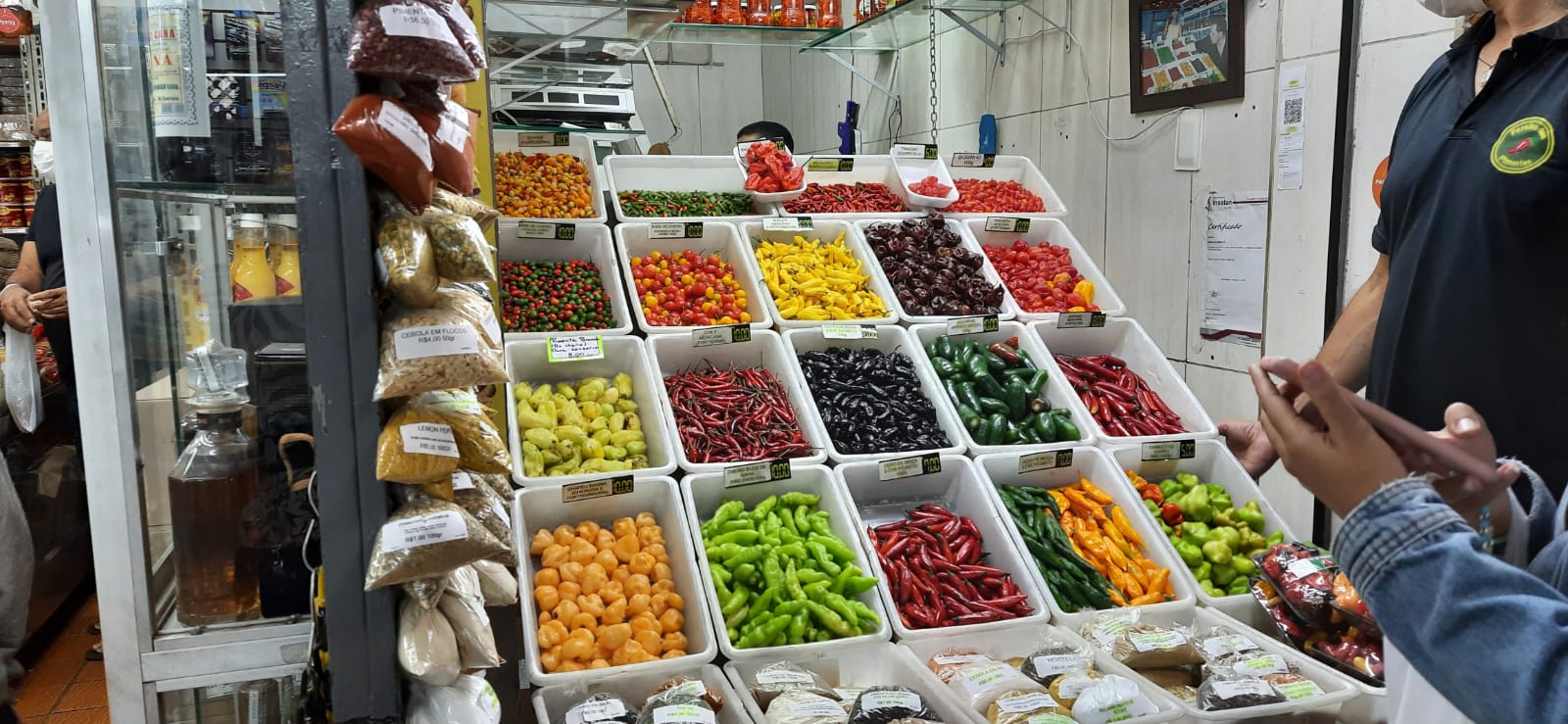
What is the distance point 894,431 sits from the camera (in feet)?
9.96

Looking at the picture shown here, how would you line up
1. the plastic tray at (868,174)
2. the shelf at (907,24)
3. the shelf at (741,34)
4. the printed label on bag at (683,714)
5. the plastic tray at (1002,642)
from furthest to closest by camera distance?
1. the shelf at (741,34)
2. the shelf at (907,24)
3. the plastic tray at (868,174)
4. the plastic tray at (1002,642)
5. the printed label on bag at (683,714)

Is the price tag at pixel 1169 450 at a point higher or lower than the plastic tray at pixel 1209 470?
higher

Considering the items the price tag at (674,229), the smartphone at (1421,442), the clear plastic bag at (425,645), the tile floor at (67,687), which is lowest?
the tile floor at (67,687)

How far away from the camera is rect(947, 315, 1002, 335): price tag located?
344 cm

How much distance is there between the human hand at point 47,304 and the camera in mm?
3818

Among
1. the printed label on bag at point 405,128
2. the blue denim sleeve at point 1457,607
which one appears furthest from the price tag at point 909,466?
the blue denim sleeve at point 1457,607

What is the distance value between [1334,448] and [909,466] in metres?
1.87

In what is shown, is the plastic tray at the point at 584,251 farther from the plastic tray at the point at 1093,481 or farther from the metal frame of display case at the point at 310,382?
the metal frame of display case at the point at 310,382

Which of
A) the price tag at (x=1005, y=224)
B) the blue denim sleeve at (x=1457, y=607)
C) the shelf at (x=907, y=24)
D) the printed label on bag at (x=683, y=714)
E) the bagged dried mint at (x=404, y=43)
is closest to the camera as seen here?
the blue denim sleeve at (x=1457, y=607)

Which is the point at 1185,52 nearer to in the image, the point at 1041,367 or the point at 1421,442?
the point at 1041,367

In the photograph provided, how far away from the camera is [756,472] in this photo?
2750mm

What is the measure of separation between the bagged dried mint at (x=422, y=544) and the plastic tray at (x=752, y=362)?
1.44m

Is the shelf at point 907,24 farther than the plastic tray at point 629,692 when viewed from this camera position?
Yes

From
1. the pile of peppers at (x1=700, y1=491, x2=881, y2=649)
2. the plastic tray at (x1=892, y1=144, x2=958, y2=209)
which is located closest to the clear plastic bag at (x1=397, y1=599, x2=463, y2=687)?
the pile of peppers at (x1=700, y1=491, x2=881, y2=649)
